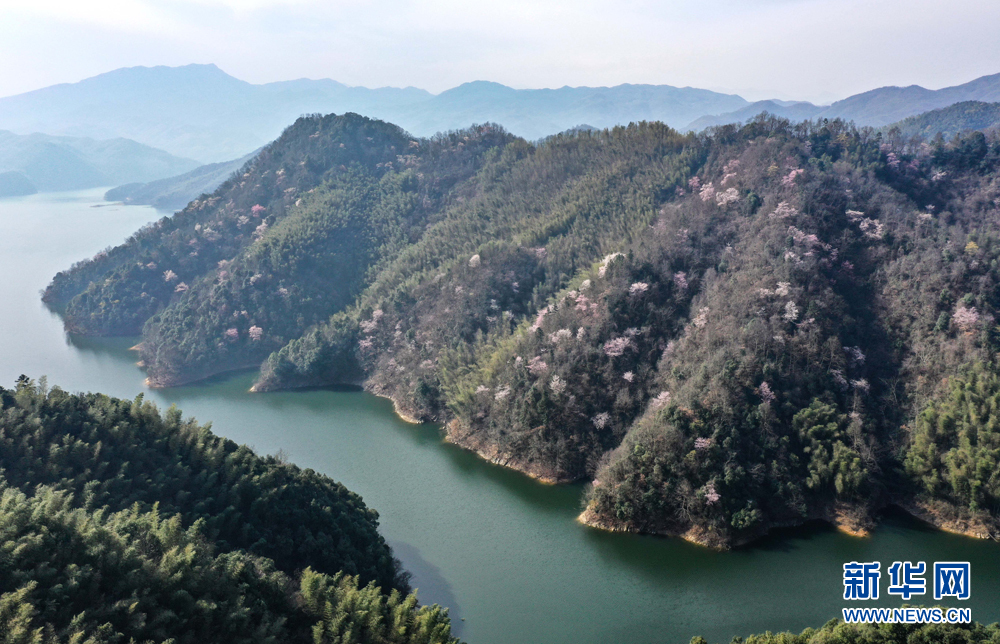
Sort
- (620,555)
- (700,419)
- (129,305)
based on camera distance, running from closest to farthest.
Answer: (620,555) → (700,419) → (129,305)

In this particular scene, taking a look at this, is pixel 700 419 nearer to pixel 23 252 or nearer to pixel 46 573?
pixel 46 573

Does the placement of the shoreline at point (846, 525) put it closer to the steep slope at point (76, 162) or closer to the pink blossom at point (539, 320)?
the pink blossom at point (539, 320)

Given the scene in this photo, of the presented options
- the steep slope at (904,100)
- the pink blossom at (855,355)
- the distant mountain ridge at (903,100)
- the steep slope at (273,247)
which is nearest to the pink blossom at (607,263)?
the pink blossom at (855,355)

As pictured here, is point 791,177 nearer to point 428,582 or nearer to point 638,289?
point 638,289

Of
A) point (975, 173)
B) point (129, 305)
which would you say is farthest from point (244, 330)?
point (975, 173)

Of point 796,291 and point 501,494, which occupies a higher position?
point 796,291

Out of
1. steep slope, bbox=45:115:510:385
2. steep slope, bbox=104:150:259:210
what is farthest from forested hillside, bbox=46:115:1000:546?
steep slope, bbox=104:150:259:210
